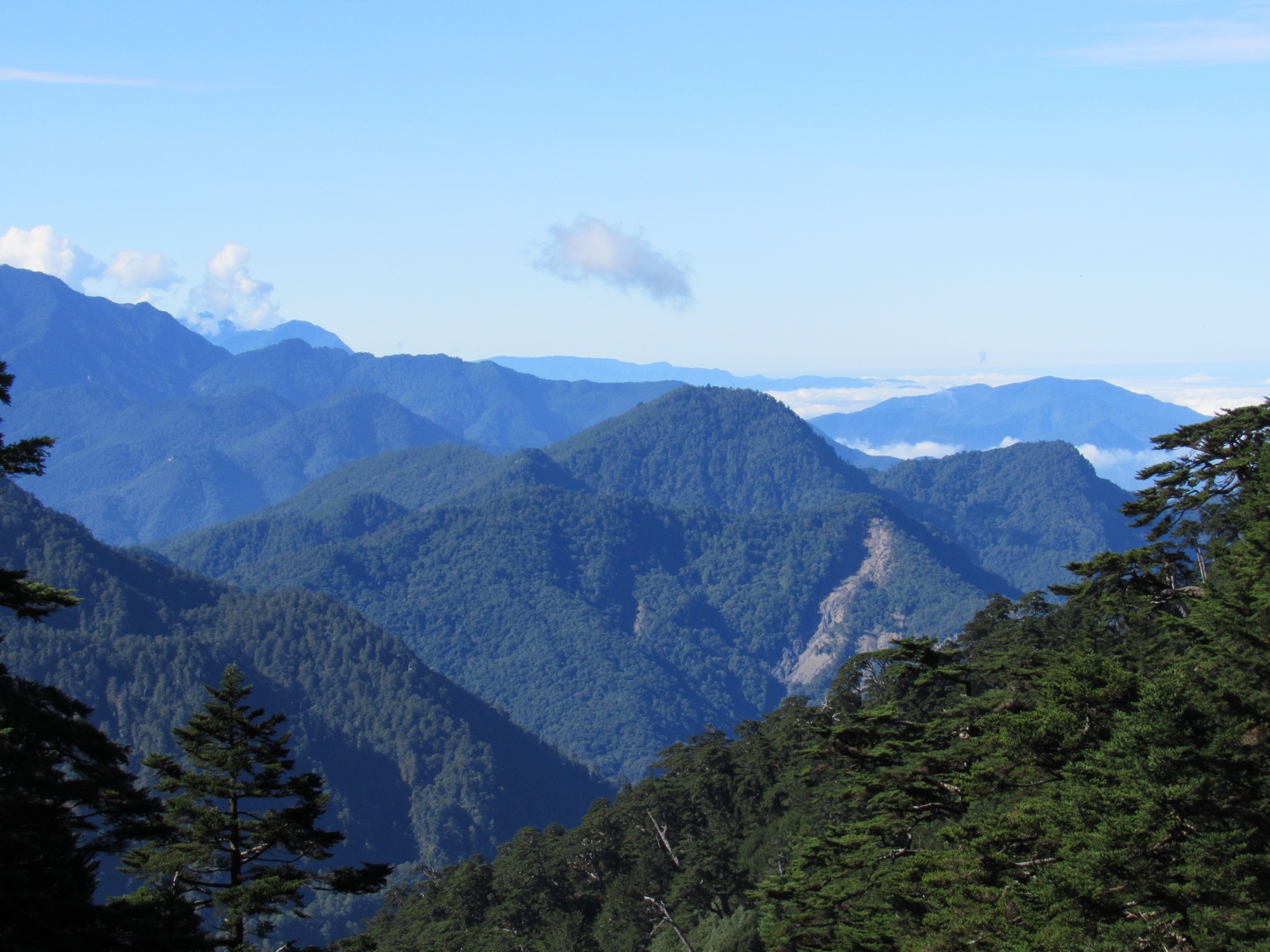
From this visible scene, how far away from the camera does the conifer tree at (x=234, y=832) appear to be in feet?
75.5

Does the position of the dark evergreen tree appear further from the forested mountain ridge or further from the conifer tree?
the forested mountain ridge

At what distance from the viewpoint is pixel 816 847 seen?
115 feet

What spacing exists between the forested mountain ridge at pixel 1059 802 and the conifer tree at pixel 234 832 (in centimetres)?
363

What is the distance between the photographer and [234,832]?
2417cm

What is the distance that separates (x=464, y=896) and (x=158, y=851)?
47976 mm

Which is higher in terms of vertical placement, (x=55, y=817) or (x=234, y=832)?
(x=55, y=817)

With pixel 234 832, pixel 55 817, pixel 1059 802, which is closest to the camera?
pixel 55 817

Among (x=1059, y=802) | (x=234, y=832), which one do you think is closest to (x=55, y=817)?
(x=234, y=832)

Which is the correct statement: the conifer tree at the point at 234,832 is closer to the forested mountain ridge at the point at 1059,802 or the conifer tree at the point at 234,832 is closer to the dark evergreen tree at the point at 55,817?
the dark evergreen tree at the point at 55,817

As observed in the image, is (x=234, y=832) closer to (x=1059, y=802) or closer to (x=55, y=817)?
(x=55, y=817)

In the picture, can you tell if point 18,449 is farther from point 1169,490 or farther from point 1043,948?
point 1169,490

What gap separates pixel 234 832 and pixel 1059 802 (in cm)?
1858

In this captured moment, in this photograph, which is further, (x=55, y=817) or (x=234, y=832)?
(x=234, y=832)

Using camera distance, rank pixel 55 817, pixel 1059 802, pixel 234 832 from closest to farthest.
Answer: pixel 55 817, pixel 234 832, pixel 1059 802
